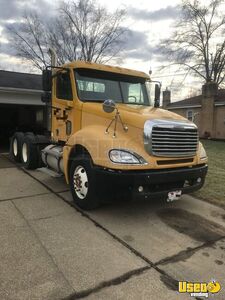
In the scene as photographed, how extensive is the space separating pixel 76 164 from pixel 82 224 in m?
1.12

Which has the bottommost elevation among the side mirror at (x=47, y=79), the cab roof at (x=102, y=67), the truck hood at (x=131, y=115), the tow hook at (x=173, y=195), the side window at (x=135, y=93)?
the tow hook at (x=173, y=195)

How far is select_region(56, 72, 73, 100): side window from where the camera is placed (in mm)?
5770

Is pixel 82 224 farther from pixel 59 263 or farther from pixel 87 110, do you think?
pixel 87 110

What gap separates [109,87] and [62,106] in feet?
3.74

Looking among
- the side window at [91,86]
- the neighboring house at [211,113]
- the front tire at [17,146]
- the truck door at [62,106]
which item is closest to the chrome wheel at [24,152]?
the front tire at [17,146]

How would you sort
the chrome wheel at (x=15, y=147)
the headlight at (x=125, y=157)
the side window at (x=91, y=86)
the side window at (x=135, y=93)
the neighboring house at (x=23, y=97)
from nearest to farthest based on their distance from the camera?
the headlight at (x=125, y=157) → the side window at (x=91, y=86) → the side window at (x=135, y=93) → the chrome wheel at (x=15, y=147) → the neighboring house at (x=23, y=97)

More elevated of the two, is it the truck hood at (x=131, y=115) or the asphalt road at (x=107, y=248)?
the truck hood at (x=131, y=115)

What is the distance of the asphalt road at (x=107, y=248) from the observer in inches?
113

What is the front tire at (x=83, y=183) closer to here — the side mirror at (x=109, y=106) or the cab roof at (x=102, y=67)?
the side mirror at (x=109, y=106)

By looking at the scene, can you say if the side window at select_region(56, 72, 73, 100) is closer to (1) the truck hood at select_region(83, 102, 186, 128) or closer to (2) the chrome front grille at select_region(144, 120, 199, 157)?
(1) the truck hood at select_region(83, 102, 186, 128)

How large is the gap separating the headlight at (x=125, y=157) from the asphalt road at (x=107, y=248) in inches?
41.4

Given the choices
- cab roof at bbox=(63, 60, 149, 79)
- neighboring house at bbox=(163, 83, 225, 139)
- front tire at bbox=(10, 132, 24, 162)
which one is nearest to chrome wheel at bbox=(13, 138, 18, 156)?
front tire at bbox=(10, 132, 24, 162)

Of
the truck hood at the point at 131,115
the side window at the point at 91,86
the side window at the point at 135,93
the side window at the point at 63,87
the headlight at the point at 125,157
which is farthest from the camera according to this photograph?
the side window at the point at 135,93

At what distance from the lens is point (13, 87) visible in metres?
11.9
